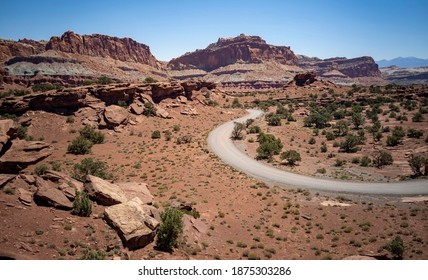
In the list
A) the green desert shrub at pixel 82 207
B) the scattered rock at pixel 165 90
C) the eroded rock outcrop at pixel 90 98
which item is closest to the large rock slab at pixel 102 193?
the green desert shrub at pixel 82 207

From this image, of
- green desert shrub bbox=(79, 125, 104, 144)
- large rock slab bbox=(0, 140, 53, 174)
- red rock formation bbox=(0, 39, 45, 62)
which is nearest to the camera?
large rock slab bbox=(0, 140, 53, 174)

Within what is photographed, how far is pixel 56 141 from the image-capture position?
3831cm

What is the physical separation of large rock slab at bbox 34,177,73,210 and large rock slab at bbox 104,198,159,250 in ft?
7.50

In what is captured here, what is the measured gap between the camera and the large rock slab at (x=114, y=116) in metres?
45.6

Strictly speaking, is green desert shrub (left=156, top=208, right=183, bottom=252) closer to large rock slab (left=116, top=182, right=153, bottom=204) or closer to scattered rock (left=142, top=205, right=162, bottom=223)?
scattered rock (left=142, top=205, right=162, bottom=223)

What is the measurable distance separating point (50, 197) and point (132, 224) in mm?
4872

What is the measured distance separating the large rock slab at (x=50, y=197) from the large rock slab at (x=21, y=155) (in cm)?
479

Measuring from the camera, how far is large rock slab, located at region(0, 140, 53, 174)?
18891 millimetres

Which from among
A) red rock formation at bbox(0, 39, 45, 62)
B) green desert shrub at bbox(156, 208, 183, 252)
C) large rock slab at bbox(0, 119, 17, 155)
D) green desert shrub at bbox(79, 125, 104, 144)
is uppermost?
red rock formation at bbox(0, 39, 45, 62)

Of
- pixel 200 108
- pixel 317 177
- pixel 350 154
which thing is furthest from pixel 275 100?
pixel 317 177

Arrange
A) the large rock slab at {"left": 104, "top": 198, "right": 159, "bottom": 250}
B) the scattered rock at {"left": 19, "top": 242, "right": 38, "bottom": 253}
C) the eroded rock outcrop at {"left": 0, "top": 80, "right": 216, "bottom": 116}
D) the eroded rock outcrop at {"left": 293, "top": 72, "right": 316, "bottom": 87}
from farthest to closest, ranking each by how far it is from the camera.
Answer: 1. the eroded rock outcrop at {"left": 293, "top": 72, "right": 316, "bottom": 87}
2. the eroded rock outcrop at {"left": 0, "top": 80, "right": 216, "bottom": 116}
3. the large rock slab at {"left": 104, "top": 198, "right": 159, "bottom": 250}
4. the scattered rock at {"left": 19, "top": 242, "right": 38, "bottom": 253}

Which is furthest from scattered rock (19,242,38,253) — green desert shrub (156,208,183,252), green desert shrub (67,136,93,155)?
green desert shrub (67,136,93,155)

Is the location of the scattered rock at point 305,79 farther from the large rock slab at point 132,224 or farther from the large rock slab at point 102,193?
the large rock slab at point 132,224

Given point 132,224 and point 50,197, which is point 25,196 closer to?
point 50,197
